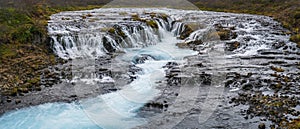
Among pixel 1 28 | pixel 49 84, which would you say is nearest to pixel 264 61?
pixel 49 84

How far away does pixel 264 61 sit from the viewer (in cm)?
2255

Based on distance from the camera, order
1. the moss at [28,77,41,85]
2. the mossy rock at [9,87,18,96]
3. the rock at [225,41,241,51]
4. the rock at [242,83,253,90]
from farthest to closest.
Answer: the rock at [225,41,241,51]
the moss at [28,77,41,85]
the rock at [242,83,253,90]
the mossy rock at [9,87,18,96]

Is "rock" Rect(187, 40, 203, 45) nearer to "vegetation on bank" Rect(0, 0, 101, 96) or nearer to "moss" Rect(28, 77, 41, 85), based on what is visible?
"vegetation on bank" Rect(0, 0, 101, 96)

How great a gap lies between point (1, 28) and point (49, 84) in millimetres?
9370

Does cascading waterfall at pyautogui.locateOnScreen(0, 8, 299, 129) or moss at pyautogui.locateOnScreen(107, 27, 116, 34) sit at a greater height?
moss at pyautogui.locateOnScreen(107, 27, 116, 34)

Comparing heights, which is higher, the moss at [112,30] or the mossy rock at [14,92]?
the moss at [112,30]

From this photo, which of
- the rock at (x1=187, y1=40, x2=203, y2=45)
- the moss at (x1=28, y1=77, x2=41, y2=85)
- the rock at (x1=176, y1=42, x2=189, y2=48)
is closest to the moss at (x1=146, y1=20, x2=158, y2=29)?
the rock at (x1=176, y1=42, x2=189, y2=48)

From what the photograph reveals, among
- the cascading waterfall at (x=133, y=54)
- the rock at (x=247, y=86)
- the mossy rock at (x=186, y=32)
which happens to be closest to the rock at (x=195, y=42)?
the cascading waterfall at (x=133, y=54)

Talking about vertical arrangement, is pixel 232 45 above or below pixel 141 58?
above

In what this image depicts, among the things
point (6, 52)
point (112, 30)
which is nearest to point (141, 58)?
point (112, 30)

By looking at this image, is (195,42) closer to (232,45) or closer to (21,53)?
(232,45)

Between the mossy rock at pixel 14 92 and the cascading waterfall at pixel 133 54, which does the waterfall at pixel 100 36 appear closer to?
the cascading waterfall at pixel 133 54

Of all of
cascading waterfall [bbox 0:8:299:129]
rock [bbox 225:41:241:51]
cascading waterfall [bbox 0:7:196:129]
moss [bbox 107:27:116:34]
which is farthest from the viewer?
moss [bbox 107:27:116:34]

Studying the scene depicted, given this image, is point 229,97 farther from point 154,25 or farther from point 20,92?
point 154,25
